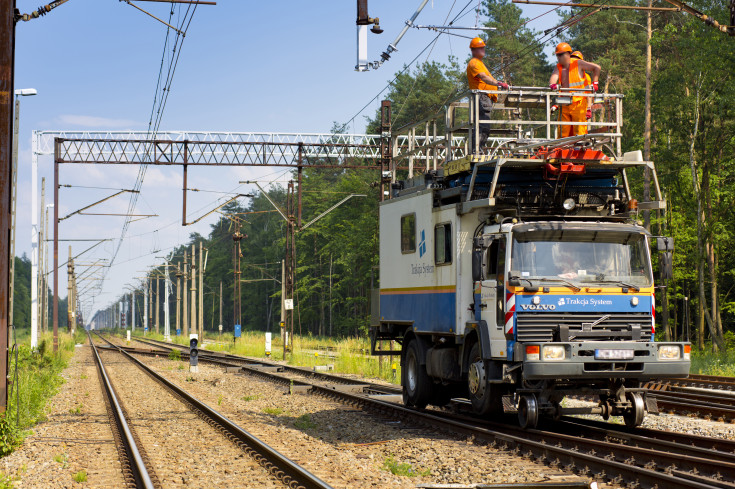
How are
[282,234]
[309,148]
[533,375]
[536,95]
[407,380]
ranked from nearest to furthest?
[533,375] → [536,95] → [407,380] → [309,148] → [282,234]

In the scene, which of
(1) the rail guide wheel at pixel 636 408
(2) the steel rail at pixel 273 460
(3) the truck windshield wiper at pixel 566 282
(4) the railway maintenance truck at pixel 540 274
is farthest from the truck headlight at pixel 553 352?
(2) the steel rail at pixel 273 460

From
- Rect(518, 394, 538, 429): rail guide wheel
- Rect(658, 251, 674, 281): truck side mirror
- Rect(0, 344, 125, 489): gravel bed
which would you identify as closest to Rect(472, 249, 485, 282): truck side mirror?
Rect(518, 394, 538, 429): rail guide wheel

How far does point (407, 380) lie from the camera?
17.0 metres

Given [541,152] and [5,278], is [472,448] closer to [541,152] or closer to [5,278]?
[541,152]

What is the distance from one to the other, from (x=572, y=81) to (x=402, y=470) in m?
7.49

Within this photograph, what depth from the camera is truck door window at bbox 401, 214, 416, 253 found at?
15.9 meters

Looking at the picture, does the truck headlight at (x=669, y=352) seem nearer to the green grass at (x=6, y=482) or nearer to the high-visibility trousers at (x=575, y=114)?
the high-visibility trousers at (x=575, y=114)

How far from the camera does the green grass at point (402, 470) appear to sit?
1018 cm

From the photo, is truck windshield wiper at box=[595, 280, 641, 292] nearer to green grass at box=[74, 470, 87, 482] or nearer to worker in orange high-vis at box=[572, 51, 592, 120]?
worker in orange high-vis at box=[572, 51, 592, 120]

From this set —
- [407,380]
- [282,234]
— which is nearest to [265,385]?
[407,380]

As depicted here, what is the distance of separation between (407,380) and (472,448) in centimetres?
515

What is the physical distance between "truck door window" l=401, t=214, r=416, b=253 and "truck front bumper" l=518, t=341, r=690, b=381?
4399 millimetres

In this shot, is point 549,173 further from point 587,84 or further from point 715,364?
point 715,364

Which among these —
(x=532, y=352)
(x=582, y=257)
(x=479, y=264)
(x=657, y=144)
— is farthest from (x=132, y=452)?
(x=657, y=144)
